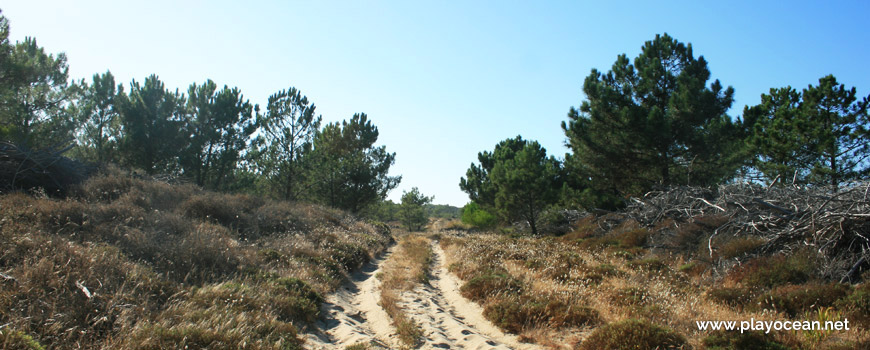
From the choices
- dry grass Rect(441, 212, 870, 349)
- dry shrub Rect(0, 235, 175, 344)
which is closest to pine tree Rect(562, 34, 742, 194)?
dry grass Rect(441, 212, 870, 349)

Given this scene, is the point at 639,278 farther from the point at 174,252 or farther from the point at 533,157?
the point at 533,157

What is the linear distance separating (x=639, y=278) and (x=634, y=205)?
1009 cm

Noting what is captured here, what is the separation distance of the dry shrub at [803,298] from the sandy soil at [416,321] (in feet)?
14.1

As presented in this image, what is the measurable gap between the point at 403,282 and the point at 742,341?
7.05m

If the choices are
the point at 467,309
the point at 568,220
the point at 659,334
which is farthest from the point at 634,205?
the point at 659,334

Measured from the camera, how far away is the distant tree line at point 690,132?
1666cm

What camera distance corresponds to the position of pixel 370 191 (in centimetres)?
3350

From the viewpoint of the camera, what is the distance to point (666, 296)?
24.8ft

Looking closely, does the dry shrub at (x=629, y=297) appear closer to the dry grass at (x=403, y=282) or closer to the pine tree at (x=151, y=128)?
the dry grass at (x=403, y=282)

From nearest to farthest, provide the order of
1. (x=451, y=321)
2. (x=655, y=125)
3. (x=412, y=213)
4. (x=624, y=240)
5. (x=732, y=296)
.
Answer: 1. (x=451, y=321)
2. (x=732, y=296)
3. (x=624, y=240)
4. (x=655, y=125)
5. (x=412, y=213)

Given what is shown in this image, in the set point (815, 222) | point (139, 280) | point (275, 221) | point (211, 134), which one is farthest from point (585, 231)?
point (211, 134)

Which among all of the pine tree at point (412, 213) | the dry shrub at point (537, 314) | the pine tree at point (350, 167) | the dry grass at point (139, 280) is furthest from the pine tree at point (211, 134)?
the dry shrub at point (537, 314)

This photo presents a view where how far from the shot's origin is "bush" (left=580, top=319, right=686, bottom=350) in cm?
497

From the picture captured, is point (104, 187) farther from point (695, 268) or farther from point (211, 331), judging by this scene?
point (695, 268)
